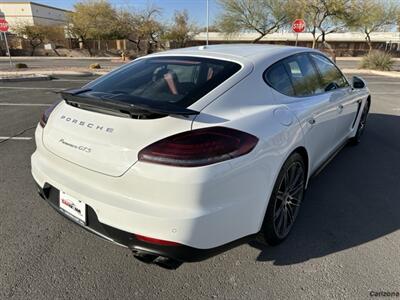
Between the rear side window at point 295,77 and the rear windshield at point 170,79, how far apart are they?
40 centimetres

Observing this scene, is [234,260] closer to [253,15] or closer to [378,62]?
[378,62]

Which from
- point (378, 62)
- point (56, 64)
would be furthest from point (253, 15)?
point (56, 64)

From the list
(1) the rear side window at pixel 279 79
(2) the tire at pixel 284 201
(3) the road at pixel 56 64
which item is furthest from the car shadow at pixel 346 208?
(3) the road at pixel 56 64

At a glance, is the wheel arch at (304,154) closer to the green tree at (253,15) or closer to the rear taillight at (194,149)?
the rear taillight at (194,149)

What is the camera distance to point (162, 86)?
2367 mm

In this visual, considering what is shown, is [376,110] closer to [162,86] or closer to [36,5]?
[162,86]

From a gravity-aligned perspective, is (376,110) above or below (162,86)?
below

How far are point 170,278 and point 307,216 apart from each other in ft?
5.00

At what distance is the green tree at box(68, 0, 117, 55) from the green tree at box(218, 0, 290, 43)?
17232 millimetres

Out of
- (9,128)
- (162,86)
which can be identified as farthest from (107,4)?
(162,86)

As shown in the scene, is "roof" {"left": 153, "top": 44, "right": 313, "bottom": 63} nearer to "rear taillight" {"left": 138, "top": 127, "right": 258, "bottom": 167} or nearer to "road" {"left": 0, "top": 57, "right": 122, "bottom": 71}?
"rear taillight" {"left": 138, "top": 127, "right": 258, "bottom": 167}

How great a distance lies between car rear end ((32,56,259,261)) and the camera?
1.74m

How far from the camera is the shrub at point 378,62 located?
23.5 meters

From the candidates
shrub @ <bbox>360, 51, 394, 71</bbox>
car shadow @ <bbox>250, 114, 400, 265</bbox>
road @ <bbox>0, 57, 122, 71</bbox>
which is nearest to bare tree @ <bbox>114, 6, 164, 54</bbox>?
road @ <bbox>0, 57, 122, 71</bbox>
